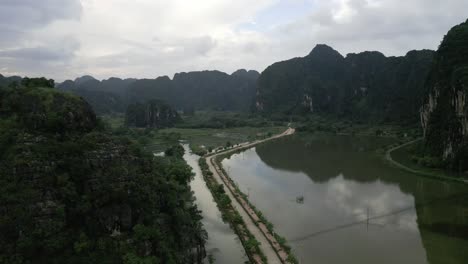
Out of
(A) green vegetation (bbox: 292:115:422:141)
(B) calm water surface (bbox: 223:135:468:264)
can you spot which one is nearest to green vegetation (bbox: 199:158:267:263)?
(B) calm water surface (bbox: 223:135:468:264)

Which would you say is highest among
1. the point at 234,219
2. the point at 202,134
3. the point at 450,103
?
the point at 450,103

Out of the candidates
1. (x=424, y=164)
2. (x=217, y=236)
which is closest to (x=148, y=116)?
(x=424, y=164)

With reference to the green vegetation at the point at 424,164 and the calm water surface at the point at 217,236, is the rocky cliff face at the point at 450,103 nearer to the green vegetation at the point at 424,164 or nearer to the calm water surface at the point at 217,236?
the green vegetation at the point at 424,164

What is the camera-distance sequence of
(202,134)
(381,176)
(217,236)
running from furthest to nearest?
(202,134) < (381,176) < (217,236)

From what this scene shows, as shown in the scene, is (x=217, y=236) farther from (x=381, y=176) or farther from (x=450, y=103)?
(x=450, y=103)

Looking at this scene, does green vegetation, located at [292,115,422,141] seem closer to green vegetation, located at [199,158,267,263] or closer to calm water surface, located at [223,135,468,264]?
calm water surface, located at [223,135,468,264]

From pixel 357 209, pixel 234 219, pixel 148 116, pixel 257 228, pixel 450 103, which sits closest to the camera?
pixel 257 228
